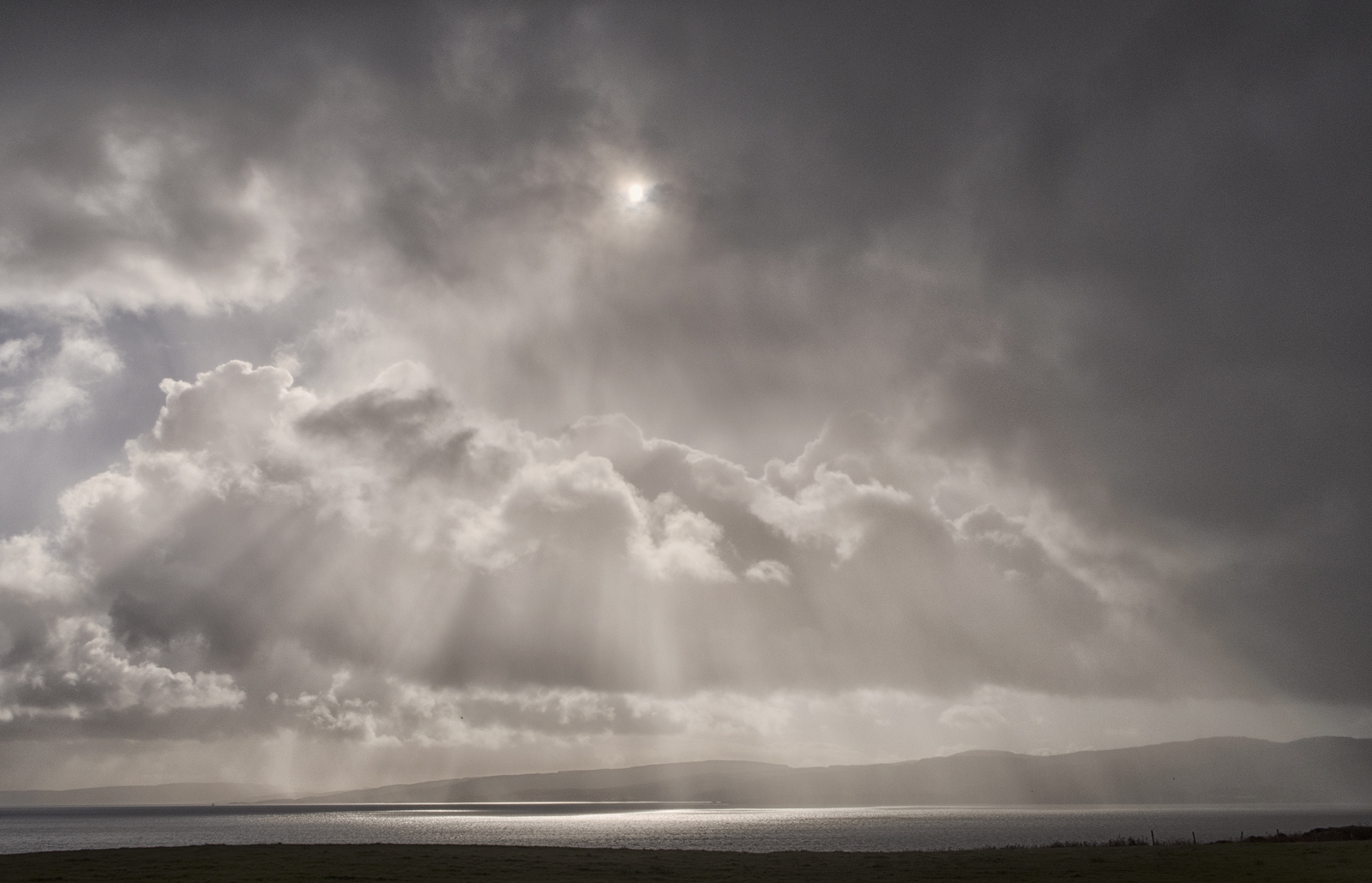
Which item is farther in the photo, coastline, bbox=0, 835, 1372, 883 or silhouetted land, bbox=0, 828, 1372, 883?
coastline, bbox=0, 835, 1372, 883

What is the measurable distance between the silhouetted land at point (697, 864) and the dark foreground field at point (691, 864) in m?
0.13

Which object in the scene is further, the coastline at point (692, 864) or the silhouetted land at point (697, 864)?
the coastline at point (692, 864)

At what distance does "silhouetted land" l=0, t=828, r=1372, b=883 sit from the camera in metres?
61.6

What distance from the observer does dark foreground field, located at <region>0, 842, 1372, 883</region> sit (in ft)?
202

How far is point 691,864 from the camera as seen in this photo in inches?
2908

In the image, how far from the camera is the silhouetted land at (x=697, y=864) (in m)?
61.6

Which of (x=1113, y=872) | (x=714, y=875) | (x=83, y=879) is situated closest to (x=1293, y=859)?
(x=1113, y=872)

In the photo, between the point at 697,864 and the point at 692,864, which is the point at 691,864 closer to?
the point at 692,864

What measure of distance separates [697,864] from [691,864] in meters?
0.54

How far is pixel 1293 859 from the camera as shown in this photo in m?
62.1

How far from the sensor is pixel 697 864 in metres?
73.9

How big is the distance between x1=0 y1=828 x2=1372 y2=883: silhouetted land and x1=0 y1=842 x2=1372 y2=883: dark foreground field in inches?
5.1

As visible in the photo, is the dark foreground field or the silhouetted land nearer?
the silhouetted land

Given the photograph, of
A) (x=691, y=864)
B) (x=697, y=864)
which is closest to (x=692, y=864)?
(x=691, y=864)
